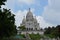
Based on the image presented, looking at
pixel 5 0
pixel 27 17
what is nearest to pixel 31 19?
pixel 27 17

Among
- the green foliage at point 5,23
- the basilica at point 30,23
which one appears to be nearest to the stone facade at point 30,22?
the basilica at point 30,23

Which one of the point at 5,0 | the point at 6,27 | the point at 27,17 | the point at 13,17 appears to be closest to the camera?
the point at 5,0

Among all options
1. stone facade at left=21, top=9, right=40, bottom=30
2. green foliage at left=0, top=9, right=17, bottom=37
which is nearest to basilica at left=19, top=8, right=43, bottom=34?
stone facade at left=21, top=9, right=40, bottom=30

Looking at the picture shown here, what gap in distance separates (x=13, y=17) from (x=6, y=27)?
475 centimetres

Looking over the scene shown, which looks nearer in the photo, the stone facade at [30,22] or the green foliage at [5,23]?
the green foliage at [5,23]

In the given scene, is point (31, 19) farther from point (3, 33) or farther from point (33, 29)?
point (3, 33)

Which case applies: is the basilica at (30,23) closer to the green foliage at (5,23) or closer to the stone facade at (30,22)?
the stone facade at (30,22)

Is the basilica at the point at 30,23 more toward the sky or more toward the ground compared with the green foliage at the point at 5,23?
more toward the sky

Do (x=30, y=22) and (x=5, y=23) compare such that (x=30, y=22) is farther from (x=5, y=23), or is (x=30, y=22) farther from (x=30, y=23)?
(x=5, y=23)

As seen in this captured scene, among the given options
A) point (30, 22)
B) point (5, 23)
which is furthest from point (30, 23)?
point (5, 23)

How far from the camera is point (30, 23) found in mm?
177250

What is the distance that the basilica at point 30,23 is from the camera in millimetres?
172725

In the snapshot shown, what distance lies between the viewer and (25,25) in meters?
178

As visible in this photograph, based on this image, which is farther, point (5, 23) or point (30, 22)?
point (30, 22)
